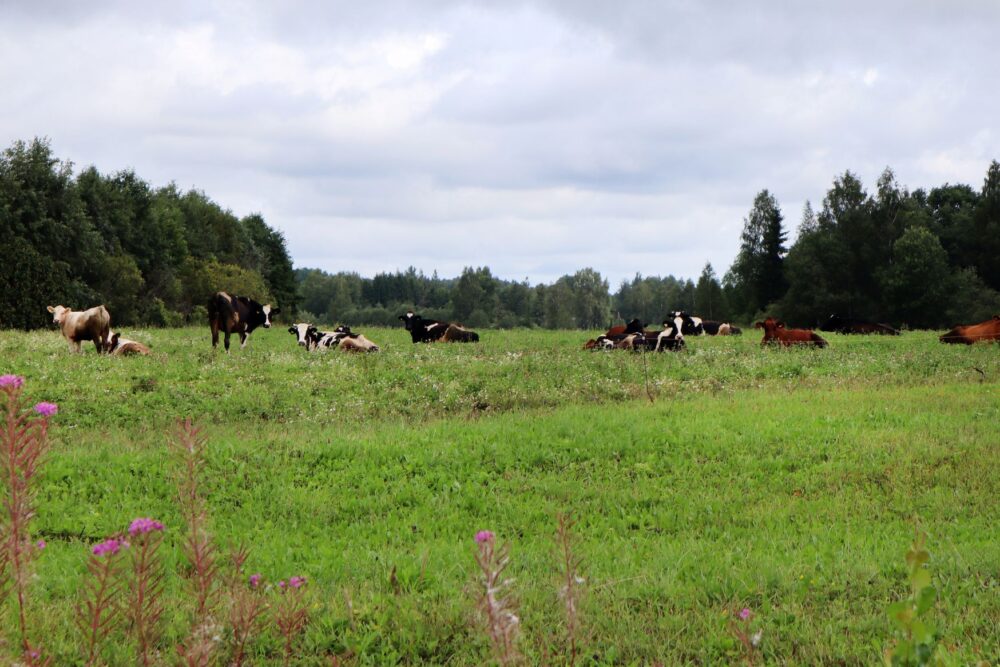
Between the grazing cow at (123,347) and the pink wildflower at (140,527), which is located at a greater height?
the pink wildflower at (140,527)

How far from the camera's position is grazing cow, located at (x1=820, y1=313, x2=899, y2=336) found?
3753cm

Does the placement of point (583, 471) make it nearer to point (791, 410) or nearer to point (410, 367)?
point (791, 410)

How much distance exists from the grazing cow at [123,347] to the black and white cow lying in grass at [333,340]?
580cm

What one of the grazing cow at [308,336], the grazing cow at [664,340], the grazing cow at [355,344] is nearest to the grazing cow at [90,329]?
the grazing cow at [308,336]

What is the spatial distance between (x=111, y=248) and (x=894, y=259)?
211ft

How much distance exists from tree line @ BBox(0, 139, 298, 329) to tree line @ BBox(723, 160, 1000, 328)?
51.6 m

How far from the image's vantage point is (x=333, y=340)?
98.9 feet

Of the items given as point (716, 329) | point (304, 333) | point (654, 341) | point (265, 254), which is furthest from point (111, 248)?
point (654, 341)

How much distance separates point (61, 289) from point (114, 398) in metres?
45.3

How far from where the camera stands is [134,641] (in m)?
6.11

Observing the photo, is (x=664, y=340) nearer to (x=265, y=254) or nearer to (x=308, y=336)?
(x=308, y=336)

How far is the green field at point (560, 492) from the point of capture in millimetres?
6359

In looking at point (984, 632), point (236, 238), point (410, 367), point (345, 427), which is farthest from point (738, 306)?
point (984, 632)

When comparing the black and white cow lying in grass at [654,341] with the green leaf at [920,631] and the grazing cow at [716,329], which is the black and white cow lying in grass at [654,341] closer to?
the grazing cow at [716,329]
